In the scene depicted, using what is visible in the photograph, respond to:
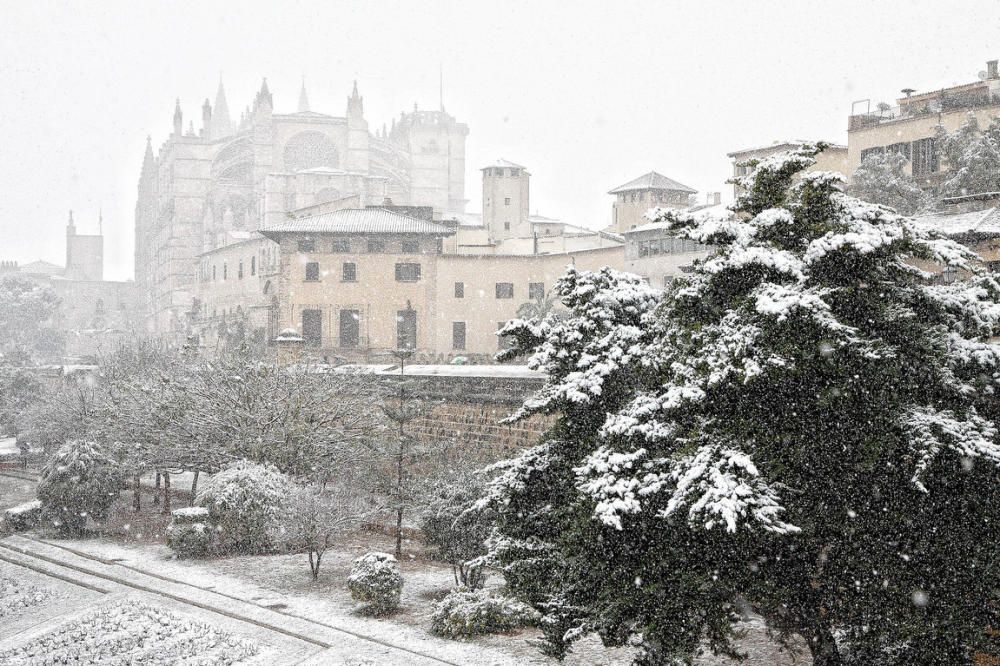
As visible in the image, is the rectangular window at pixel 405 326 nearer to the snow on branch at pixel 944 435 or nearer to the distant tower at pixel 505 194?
the distant tower at pixel 505 194

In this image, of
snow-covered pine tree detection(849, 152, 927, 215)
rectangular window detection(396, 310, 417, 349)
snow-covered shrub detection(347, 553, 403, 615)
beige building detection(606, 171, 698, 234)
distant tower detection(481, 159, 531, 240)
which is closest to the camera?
snow-covered shrub detection(347, 553, 403, 615)

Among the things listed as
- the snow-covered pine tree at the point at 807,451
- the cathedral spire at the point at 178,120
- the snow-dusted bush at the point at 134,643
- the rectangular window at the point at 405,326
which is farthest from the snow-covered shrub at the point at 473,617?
the cathedral spire at the point at 178,120

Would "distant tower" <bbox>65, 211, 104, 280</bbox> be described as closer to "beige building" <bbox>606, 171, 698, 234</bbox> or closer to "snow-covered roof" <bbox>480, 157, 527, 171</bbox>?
"snow-covered roof" <bbox>480, 157, 527, 171</bbox>

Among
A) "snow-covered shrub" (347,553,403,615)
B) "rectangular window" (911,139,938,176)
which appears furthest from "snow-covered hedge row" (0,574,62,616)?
"rectangular window" (911,139,938,176)

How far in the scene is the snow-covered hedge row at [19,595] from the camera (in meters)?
15.9

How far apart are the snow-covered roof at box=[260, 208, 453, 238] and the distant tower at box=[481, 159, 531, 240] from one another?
654 inches

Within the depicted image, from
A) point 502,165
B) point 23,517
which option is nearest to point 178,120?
point 502,165

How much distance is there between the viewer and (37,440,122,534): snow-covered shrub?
22.2 meters

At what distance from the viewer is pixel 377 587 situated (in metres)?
15.6

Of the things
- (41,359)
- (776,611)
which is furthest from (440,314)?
(41,359)

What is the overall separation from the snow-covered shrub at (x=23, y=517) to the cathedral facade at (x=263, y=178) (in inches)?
1685

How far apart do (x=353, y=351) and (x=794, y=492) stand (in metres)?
35.7

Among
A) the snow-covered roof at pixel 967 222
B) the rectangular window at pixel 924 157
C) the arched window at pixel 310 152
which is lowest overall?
the snow-covered roof at pixel 967 222

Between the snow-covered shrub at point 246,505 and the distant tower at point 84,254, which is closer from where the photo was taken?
the snow-covered shrub at point 246,505
